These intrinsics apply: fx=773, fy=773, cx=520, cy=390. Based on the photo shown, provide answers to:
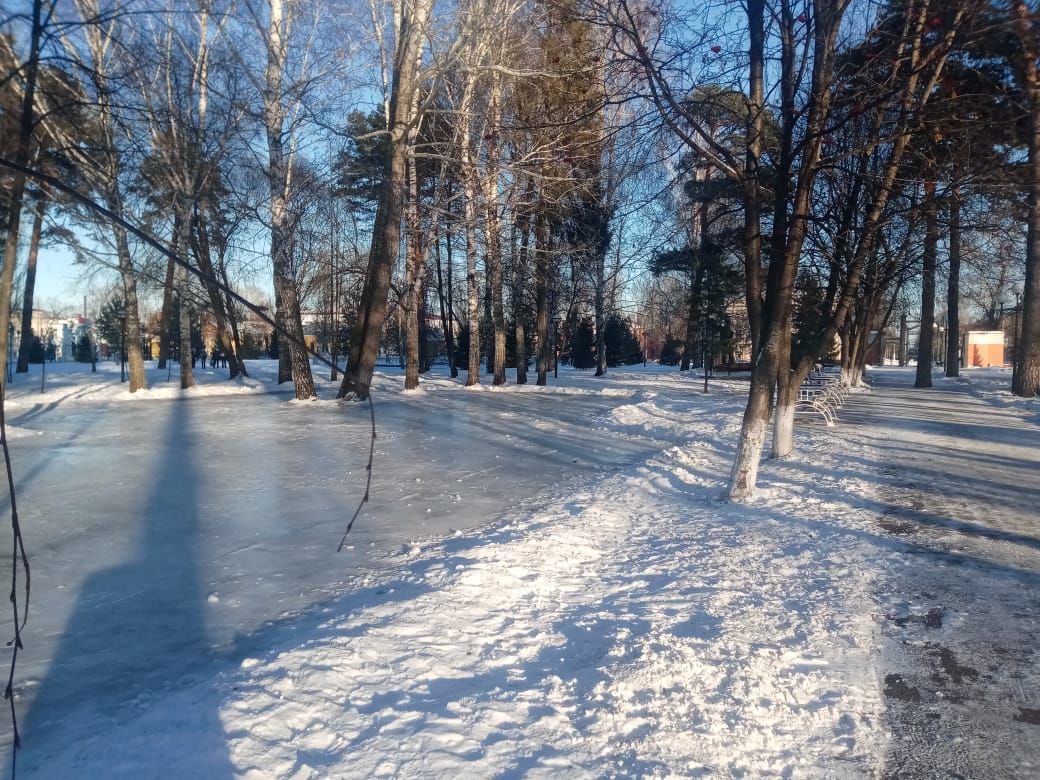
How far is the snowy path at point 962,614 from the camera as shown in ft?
11.2

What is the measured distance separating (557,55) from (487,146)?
8.84 meters

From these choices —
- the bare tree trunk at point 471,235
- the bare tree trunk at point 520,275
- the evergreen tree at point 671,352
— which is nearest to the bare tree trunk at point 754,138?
the bare tree trunk at point 471,235

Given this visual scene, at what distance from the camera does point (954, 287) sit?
26.6 m

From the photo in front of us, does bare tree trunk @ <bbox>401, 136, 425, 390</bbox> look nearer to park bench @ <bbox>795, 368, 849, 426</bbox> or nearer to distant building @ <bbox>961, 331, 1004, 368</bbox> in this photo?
park bench @ <bbox>795, 368, 849, 426</bbox>

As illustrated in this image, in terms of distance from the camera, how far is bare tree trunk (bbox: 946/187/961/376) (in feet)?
34.9

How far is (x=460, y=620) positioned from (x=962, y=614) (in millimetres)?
3190

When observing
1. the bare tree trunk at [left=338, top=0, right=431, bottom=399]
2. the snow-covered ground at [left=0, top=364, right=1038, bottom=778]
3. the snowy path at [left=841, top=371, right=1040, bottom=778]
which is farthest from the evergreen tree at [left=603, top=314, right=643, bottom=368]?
the snow-covered ground at [left=0, top=364, right=1038, bottom=778]

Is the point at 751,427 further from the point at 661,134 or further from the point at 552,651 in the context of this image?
the point at 552,651

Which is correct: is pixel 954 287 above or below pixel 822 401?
above

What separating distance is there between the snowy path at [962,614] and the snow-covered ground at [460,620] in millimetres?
125

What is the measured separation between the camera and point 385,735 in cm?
336

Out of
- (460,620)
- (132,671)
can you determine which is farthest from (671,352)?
(132,671)

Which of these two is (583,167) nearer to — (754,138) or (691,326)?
(754,138)

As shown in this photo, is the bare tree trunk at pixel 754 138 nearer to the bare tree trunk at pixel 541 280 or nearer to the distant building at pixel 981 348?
the bare tree trunk at pixel 541 280
